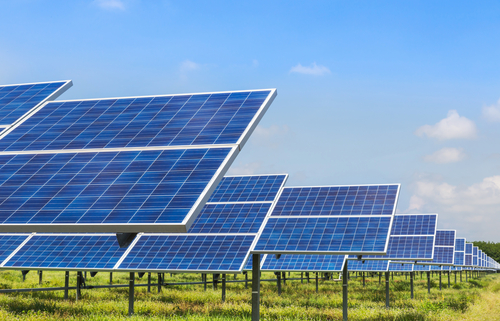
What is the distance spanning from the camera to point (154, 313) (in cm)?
2450

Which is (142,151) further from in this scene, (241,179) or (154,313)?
(241,179)

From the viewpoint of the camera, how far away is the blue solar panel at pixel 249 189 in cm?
2542

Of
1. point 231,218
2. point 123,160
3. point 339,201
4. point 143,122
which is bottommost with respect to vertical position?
point 231,218

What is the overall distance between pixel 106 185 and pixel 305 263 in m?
18.2

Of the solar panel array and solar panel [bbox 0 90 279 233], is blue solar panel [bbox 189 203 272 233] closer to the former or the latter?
the solar panel array

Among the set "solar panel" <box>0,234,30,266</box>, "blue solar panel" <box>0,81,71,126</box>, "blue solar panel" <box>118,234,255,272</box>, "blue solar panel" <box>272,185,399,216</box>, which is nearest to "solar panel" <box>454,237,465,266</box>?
"blue solar panel" <box>272,185,399,216</box>

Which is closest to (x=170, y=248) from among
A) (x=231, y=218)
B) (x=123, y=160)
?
(x=231, y=218)

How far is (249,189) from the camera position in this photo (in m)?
27.1

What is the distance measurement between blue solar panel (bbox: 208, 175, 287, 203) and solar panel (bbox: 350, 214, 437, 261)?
751cm

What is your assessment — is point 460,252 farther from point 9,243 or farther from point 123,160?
point 123,160

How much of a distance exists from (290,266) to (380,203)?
6.83m

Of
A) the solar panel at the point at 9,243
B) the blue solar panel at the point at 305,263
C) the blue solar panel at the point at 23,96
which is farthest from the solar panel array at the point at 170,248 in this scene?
the blue solar panel at the point at 23,96

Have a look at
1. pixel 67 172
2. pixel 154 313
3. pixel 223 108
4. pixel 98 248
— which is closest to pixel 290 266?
pixel 154 313

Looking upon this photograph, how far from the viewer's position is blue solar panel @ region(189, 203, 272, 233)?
21.5m
